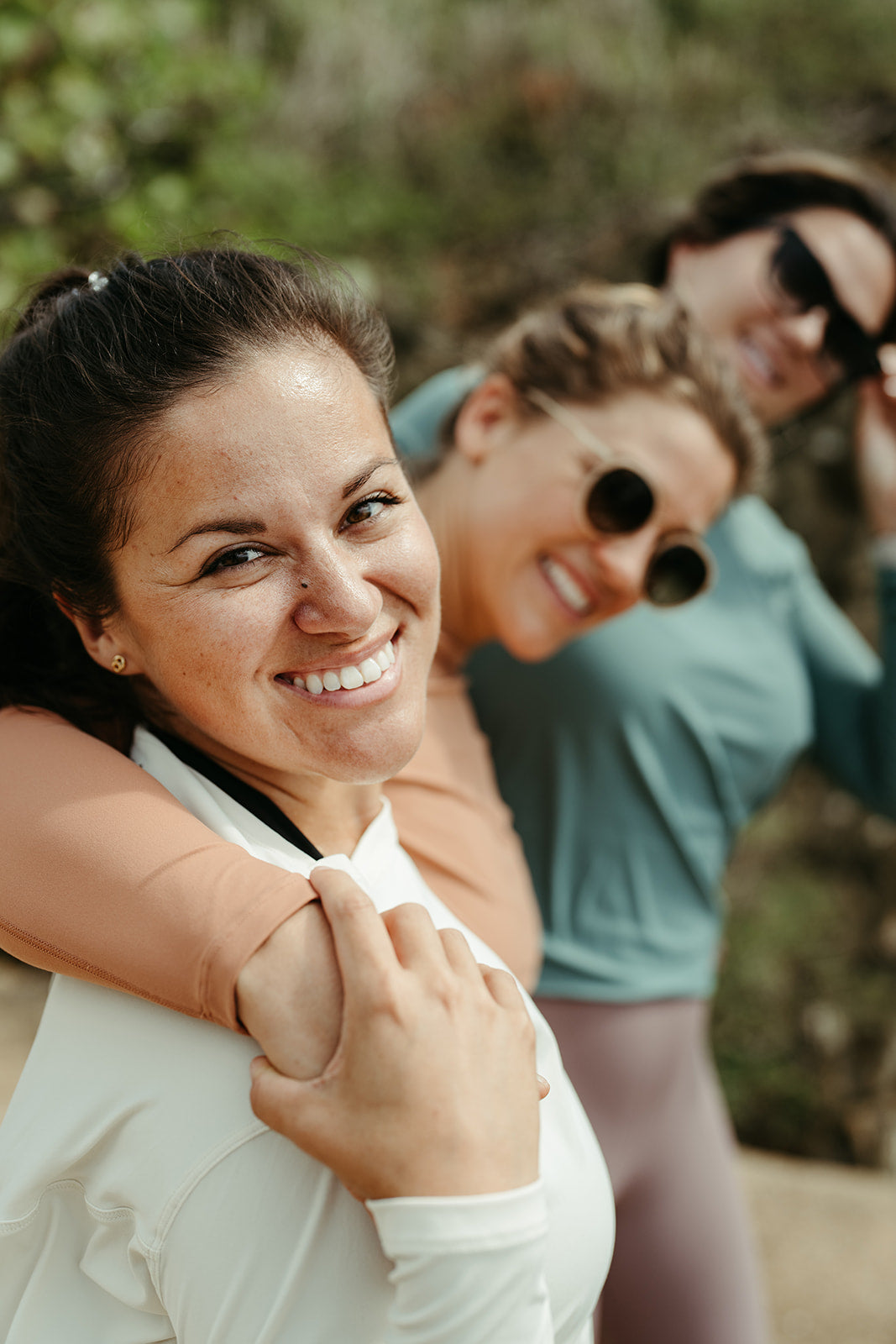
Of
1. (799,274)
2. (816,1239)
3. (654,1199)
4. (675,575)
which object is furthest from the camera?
(816,1239)

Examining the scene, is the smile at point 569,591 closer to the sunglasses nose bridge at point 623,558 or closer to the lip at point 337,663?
the sunglasses nose bridge at point 623,558

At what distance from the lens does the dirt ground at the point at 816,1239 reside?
3564 mm

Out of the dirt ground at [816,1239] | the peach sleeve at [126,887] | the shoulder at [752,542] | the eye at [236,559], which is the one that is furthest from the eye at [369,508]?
the dirt ground at [816,1239]

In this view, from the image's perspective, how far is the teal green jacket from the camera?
7.57ft

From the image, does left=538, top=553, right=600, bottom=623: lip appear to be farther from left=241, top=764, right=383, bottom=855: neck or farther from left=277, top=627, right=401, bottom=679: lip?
left=277, top=627, right=401, bottom=679: lip

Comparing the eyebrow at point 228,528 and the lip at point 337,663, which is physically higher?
the eyebrow at point 228,528

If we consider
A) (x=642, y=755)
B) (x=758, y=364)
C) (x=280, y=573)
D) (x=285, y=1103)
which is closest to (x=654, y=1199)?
(x=642, y=755)

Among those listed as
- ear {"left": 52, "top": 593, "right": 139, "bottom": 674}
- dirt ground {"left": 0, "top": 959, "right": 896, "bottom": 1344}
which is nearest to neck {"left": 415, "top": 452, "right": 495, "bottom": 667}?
ear {"left": 52, "top": 593, "right": 139, "bottom": 674}

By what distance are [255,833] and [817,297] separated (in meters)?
2.06

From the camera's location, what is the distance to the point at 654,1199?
228 cm

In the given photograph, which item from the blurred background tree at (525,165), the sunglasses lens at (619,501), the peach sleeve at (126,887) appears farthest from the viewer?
the blurred background tree at (525,165)

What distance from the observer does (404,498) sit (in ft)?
4.38

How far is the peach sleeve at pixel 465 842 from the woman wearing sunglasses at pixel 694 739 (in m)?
0.39

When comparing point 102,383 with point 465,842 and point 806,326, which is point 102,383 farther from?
point 806,326
